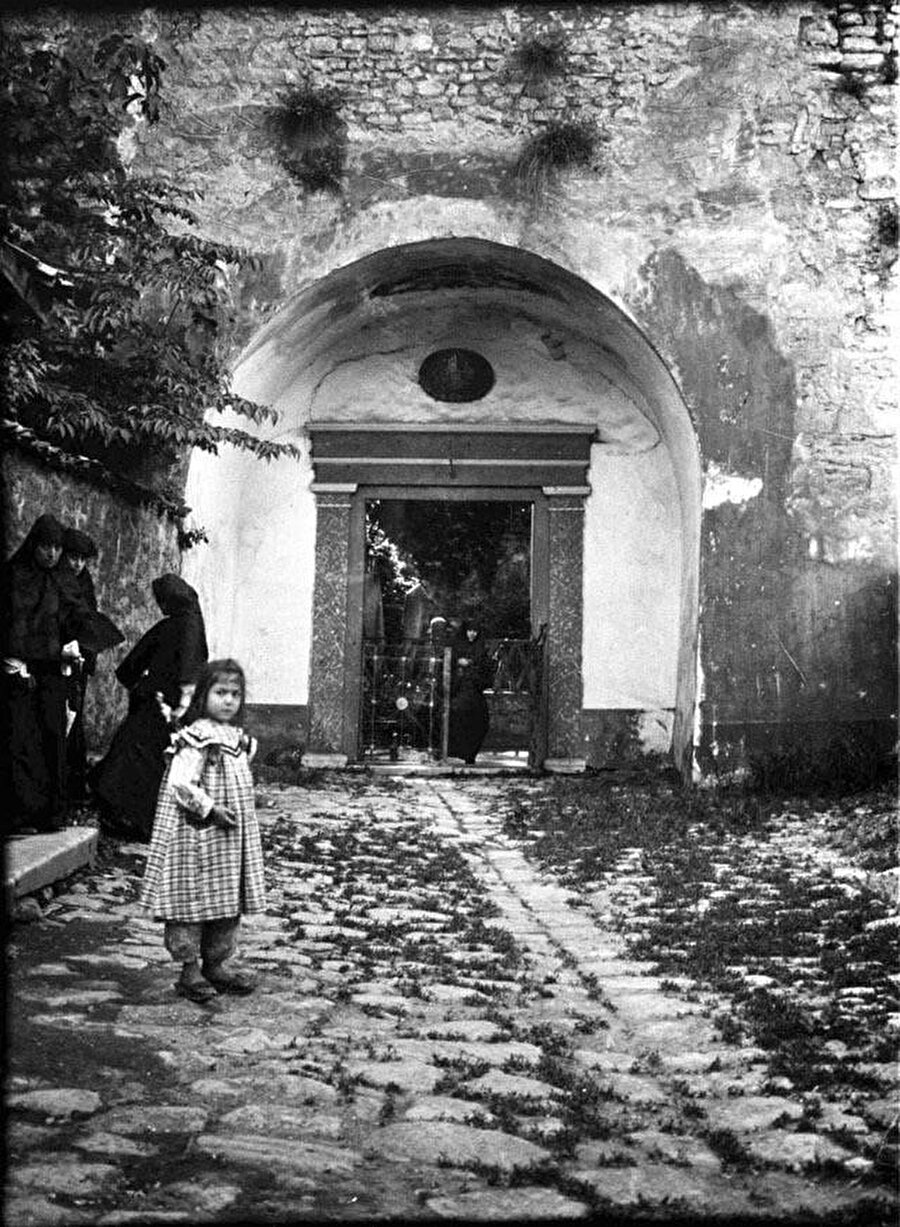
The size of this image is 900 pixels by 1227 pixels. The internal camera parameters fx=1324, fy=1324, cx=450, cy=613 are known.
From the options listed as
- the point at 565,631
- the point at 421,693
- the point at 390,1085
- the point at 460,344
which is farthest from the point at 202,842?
the point at 421,693

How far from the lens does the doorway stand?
12.5 metres

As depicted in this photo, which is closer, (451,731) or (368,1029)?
(368,1029)

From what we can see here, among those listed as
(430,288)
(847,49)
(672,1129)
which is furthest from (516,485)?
(672,1129)

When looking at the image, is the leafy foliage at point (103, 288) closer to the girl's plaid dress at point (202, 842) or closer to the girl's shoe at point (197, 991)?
the girl's plaid dress at point (202, 842)

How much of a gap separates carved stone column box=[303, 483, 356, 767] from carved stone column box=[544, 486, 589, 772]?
1836 mm

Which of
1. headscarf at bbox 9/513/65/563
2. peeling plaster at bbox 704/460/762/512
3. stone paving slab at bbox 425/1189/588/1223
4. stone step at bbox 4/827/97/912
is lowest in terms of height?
stone paving slab at bbox 425/1189/588/1223

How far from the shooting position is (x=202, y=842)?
4.22 metres

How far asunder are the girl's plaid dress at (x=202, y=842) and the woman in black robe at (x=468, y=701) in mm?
8466

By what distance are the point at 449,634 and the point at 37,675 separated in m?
8.62

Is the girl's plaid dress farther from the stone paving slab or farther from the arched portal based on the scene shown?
the arched portal

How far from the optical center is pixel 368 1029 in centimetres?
385

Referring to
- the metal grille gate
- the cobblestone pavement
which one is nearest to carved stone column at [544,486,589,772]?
the metal grille gate

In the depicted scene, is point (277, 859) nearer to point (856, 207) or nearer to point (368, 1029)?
point (368, 1029)

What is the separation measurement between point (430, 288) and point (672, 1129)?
9.08 m
